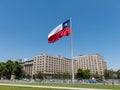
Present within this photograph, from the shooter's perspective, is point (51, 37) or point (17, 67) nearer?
point (51, 37)

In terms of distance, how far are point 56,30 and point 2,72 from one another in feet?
285

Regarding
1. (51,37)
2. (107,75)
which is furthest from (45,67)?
(51,37)

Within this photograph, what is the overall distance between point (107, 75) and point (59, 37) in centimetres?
13978

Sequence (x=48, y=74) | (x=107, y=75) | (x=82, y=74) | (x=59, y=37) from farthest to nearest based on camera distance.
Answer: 1. (x=48, y=74)
2. (x=107, y=75)
3. (x=82, y=74)
4. (x=59, y=37)

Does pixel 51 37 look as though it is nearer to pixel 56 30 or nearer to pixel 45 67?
pixel 56 30

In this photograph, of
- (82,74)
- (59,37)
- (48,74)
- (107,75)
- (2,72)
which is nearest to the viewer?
(59,37)

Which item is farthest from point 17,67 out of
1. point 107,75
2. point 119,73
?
point 119,73

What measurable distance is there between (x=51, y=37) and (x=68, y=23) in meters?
3.86

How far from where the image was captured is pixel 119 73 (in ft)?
550

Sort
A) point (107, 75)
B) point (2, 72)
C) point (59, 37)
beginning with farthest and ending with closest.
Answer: point (107, 75)
point (2, 72)
point (59, 37)

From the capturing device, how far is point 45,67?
7859 inches

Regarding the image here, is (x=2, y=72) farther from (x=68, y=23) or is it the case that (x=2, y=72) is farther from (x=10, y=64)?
(x=68, y=23)

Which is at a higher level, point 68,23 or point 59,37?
point 68,23

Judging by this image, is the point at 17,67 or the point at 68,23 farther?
the point at 17,67
